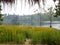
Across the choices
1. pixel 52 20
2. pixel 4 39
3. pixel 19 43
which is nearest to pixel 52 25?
pixel 52 20

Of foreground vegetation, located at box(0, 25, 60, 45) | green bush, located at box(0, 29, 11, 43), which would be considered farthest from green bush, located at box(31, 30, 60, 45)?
green bush, located at box(0, 29, 11, 43)

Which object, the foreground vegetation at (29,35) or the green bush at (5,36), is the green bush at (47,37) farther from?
the green bush at (5,36)

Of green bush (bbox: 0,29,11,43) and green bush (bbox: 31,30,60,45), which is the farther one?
green bush (bbox: 0,29,11,43)

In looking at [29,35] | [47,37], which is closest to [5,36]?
[29,35]

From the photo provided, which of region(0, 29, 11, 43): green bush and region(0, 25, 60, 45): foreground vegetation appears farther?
region(0, 29, 11, 43): green bush

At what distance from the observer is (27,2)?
409mm

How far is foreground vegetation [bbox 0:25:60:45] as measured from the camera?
12.4 feet

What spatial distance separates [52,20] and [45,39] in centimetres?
73

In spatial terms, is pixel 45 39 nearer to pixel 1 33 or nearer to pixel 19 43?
pixel 19 43

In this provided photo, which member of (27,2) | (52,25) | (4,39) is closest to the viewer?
(27,2)

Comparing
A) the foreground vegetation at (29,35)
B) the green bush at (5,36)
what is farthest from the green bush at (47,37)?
the green bush at (5,36)

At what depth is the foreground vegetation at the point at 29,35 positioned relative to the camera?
377 cm

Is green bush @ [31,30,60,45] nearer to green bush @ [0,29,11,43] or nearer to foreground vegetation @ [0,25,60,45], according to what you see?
foreground vegetation @ [0,25,60,45]

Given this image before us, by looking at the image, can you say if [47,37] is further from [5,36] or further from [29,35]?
[5,36]
